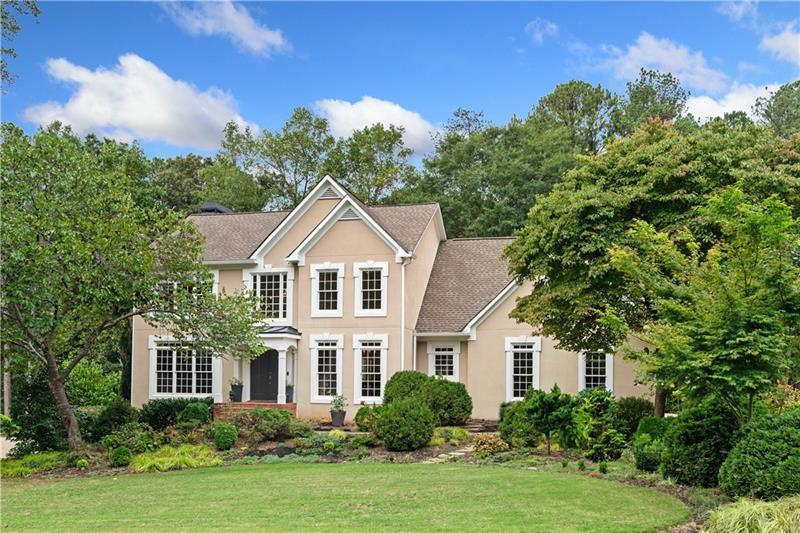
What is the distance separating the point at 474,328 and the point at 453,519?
16680mm

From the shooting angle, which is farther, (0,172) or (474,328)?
(474,328)

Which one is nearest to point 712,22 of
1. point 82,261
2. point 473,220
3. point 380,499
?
point 380,499

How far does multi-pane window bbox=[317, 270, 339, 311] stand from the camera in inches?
1128

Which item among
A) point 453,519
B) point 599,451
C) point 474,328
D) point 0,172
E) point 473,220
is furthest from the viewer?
point 473,220

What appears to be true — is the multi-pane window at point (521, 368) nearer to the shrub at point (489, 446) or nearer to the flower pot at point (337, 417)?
the flower pot at point (337, 417)

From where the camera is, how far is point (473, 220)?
42.2 meters

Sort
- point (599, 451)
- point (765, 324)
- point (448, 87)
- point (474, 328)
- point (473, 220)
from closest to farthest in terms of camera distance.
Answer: point (765, 324) < point (599, 451) < point (448, 87) < point (474, 328) < point (473, 220)

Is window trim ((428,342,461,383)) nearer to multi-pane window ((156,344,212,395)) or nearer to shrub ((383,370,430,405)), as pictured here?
shrub ((383,370,430,405))

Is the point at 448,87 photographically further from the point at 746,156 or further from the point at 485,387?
the point at 485,387

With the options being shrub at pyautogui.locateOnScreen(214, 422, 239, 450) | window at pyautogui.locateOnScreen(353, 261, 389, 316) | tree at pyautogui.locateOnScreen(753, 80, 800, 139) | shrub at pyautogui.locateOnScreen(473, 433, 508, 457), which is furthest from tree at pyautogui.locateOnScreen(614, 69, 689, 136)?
shrub at pyautogui.locateOnScreen(214, 422, 239, 450)

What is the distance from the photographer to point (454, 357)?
91.5ft

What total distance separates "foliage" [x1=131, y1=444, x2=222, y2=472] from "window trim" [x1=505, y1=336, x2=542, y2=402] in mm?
11018

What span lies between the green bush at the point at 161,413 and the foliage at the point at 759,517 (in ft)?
61.1

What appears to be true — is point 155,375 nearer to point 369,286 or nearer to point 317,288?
point 317,288
